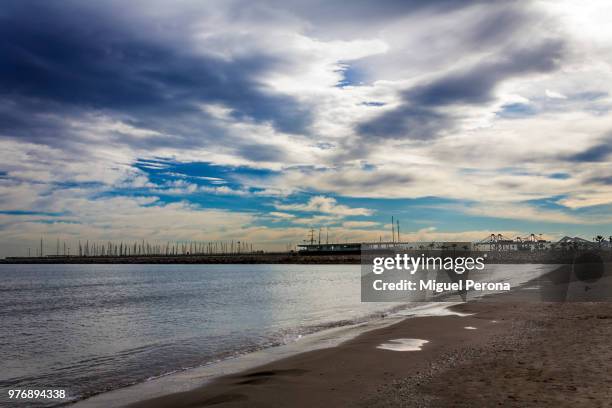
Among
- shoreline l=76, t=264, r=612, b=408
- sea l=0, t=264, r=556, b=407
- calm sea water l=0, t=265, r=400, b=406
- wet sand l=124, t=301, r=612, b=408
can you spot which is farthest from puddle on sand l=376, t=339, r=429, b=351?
calm sea water l=0, t=265, r=400, b=406

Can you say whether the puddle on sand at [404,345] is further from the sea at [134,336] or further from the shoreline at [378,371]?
the sea at [134,336]

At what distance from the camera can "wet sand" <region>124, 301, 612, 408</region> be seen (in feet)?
30.8

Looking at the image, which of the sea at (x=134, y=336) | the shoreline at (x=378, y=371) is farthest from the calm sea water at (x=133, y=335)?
the shoreline at (x=378, y=371)

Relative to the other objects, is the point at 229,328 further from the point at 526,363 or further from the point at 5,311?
the point at 5,311

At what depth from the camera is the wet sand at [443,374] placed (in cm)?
938

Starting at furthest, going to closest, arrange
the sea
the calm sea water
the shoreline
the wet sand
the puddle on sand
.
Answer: the puddle on sand < the calm sea water < the sea < the shoreline < the wet sand

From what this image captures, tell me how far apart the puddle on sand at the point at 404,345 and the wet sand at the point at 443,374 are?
0.94ft

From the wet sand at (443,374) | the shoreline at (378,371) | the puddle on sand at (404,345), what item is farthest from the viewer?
the puddle on sand at (404,345)

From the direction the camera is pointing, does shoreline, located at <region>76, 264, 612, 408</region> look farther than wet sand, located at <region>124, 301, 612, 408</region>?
Yes

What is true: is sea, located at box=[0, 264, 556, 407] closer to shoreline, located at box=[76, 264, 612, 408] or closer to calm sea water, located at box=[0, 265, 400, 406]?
calm sea water, located at box=[0, 265, 400, 406]

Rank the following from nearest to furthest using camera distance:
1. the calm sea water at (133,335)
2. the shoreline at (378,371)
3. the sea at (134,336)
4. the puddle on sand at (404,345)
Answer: the shoreline at (378,371) < the sea at (134,336) < the calm sea water at (133,335) < the puddle on sand at (404,345)

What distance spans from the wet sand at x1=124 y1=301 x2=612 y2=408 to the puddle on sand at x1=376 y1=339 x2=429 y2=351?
287mm

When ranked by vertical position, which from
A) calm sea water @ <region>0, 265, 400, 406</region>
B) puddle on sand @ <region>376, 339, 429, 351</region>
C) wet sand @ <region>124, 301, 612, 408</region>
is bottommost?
calm sea water @ <region>0, 265, 400, 406</region>

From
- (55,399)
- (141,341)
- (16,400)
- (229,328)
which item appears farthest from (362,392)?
(229,328)
